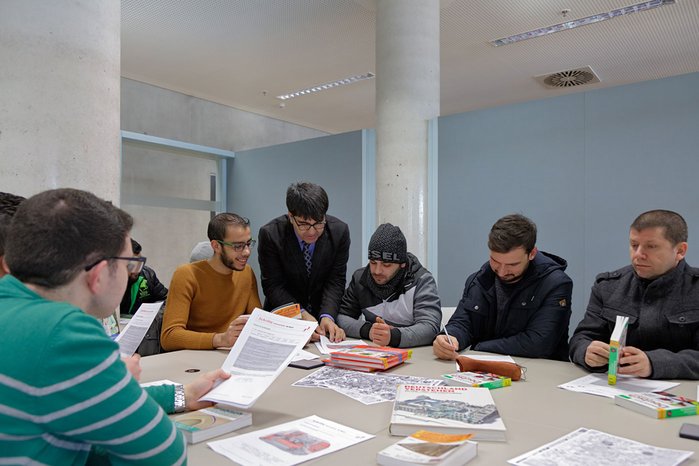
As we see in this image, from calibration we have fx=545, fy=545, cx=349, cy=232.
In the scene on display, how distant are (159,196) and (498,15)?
4.75m

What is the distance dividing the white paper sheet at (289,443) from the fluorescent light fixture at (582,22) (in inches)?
208

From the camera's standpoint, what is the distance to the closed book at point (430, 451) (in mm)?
1168

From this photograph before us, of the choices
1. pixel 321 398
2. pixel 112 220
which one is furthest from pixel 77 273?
pixel 321 398

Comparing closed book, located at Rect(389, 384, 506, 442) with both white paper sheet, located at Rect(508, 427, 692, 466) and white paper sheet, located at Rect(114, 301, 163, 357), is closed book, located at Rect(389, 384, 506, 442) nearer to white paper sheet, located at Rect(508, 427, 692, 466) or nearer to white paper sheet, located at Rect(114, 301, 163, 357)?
white paper sheet, located at Rect(508, 427, 692, 466)

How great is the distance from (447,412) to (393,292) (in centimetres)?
144

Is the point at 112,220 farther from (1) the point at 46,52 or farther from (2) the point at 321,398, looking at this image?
(1) the point at 46,52

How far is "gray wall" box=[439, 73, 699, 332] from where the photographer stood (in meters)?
3.89

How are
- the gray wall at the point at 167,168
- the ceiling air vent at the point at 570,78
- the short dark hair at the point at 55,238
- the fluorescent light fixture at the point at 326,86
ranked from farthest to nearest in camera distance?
the fluorescent light fixture at the point at 326,86, the gray wall at the point at 167,168, the ceiling air vent at the point at 570,78, the short dark hair at the point at 55,238

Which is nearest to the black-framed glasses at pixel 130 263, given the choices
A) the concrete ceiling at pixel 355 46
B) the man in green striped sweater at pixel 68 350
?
the man in green striped sweater at pixel 68 350

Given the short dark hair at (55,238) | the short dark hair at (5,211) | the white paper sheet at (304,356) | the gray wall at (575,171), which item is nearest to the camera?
the short dark hair at (55,238)

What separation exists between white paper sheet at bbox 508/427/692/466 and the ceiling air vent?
644 cm

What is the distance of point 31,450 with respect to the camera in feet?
3.07

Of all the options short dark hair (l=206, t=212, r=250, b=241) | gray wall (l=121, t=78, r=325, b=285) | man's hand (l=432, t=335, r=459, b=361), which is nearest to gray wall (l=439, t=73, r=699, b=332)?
man's hand (l=432, t=335, r=459, b=361)

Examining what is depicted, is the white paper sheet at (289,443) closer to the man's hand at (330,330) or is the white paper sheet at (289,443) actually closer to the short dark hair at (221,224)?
the man's hand at (330,330)
